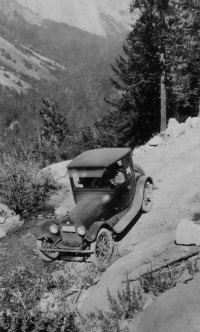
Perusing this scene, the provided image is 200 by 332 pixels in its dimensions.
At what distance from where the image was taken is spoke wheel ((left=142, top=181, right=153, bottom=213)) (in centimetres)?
1063

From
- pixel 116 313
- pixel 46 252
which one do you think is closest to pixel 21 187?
pixel 46 252

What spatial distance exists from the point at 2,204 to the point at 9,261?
11.1ft

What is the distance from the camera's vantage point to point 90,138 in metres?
44.0

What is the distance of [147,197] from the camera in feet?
36.0

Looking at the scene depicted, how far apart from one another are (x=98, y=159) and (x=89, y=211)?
1416mm

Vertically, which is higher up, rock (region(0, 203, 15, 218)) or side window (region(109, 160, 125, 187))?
side window (region(109, 160, 125, 187))

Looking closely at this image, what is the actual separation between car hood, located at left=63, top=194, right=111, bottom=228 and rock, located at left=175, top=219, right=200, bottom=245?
2296 millimetres

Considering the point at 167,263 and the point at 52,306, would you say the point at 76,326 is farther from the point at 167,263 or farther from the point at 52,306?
the point at 167,263

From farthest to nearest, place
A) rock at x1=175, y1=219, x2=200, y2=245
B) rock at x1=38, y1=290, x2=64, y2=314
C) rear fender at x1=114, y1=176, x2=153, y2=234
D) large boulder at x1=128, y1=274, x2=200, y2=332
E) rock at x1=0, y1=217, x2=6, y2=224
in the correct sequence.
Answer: rock at x1=0, y1=217, x2=6, y2=224, rear fender at x1=114, y1=176, x2=153, y2=234, rock at x1=175, y1=219, x2=200, y2=245, rock at x1=38, y1=290, x2=64, y2=314, large boulder at x1=128, y1=274, x2=200, y2=332

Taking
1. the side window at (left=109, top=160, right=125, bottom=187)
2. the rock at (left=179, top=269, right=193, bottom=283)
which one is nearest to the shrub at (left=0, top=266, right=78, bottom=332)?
the rock at (left=179, top=269, right=193, bottom=283)

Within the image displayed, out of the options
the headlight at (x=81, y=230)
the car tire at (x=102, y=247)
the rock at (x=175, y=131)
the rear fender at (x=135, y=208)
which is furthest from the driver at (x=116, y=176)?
the rock at (x=175, y=131)

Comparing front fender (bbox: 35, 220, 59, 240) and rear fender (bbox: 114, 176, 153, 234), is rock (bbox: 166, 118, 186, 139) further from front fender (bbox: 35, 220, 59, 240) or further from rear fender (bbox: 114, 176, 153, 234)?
front fender (bbox: 35, 220, 59, 240)

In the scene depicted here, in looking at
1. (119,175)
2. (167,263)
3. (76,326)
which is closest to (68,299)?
(76,326)

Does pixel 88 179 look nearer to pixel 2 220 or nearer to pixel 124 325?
pixel 2 220
